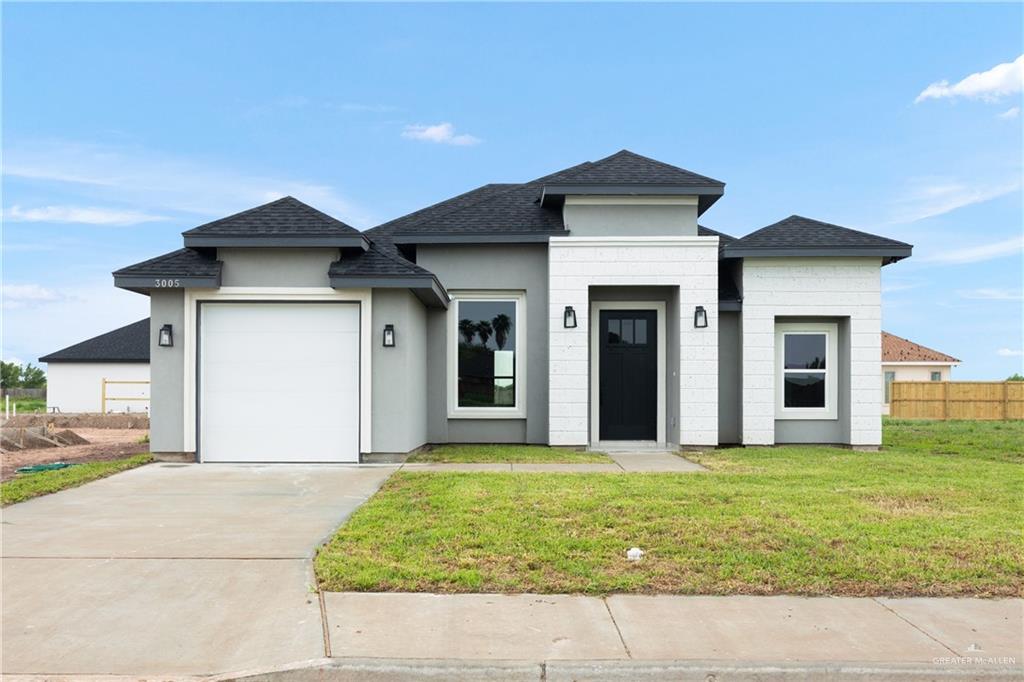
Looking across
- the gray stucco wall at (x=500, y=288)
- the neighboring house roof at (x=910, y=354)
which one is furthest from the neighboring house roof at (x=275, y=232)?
the neighboring house roof at (x=910, y=354)

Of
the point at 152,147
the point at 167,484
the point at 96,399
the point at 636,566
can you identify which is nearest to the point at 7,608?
the point at 636,566

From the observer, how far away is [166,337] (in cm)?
1149

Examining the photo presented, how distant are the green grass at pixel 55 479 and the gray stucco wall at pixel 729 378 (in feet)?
34.2

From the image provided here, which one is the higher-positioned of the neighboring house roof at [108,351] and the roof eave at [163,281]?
the roof eave at [163,281]

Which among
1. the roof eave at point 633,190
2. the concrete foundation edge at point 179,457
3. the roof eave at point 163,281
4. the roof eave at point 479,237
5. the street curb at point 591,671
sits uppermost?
the roof eave at point 633,190

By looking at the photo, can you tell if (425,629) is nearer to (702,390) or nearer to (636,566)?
(636,566)

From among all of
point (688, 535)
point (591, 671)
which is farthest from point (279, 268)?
point (591, 671)

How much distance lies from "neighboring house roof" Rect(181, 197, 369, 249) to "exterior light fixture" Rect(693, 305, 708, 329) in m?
6.03

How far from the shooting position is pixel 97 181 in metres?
17.0

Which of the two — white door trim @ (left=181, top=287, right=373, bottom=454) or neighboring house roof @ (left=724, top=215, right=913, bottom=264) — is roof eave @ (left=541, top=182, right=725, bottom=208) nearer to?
neighboring house roof @ (left=724, top=215, right=913, bottom=264)

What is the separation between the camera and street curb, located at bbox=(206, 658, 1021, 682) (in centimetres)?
377

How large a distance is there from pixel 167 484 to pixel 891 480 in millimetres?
9456

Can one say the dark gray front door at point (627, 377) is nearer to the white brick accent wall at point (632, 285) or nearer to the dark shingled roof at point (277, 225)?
the white brick accent wall at point (632, 285)

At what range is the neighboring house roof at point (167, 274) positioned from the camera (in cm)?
1126
